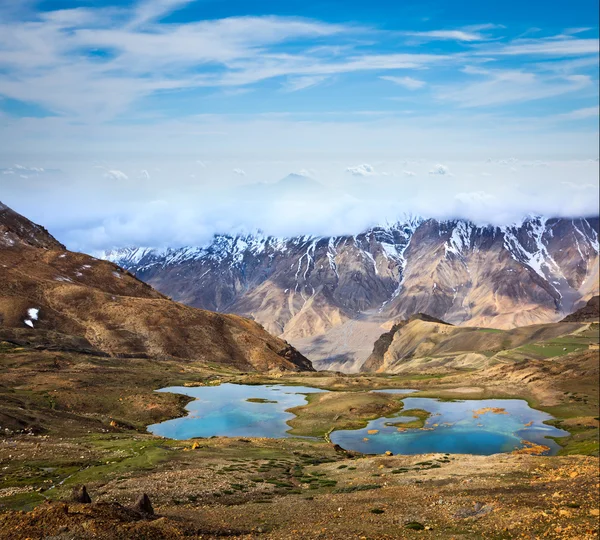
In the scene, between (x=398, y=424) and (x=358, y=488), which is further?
(x=398, y=424)

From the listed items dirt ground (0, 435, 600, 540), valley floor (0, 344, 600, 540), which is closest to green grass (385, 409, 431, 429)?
valley floor (0, 344, 600, 540)

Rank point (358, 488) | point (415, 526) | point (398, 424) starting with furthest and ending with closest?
point (398, 424), point (358, 488), point (415, 526)

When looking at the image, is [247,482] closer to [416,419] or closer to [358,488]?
[358,488]

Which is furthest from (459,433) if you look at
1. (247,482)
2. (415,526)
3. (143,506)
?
(143,506)

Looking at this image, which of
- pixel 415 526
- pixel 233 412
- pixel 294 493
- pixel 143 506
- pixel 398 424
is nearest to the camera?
pixel 143 506

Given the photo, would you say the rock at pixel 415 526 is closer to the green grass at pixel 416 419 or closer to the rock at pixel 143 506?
Answer: the rock at pixel 143 506

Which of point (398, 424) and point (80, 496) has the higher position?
point (80, 496)

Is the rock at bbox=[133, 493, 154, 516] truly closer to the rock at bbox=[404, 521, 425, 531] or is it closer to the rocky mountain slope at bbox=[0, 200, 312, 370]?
the rock at bbox=[404, 521, 425, 531]
